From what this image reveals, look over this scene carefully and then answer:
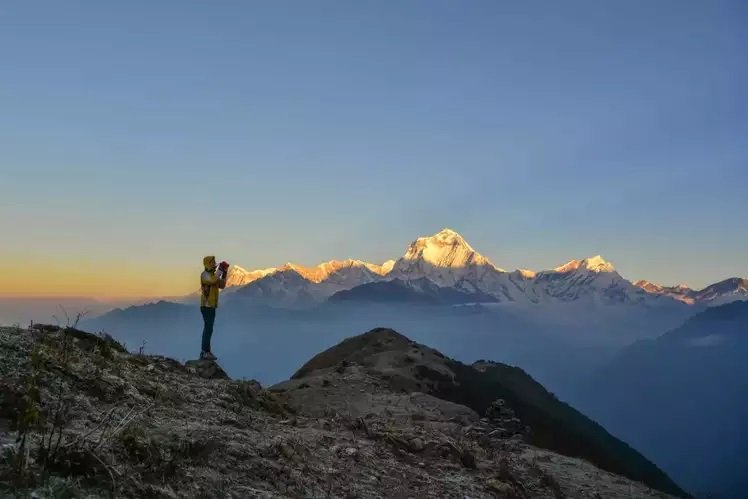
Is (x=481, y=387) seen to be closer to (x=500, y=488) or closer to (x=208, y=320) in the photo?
(x=208, y=320)

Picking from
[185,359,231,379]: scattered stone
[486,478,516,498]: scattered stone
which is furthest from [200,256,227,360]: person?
[486,478,516,498]: scattered stone

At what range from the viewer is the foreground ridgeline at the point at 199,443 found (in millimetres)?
6496

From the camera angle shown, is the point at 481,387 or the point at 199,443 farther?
the point at 481,387

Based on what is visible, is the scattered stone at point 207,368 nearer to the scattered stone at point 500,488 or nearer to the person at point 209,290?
the person at point 209,290

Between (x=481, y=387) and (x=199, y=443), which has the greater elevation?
(x=199, y=443)

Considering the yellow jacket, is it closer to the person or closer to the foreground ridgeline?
the person

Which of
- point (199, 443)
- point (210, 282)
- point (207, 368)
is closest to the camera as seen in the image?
point (199, 443)

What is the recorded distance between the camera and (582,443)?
4491cm

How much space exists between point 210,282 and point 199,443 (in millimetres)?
11732

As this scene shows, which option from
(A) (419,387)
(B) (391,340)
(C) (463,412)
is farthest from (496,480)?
(B) (391,340)

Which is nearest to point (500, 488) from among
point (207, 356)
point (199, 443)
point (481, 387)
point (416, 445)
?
point (416, 445)

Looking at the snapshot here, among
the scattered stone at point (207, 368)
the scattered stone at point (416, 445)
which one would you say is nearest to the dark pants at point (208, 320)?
the scattered stone at point (207, 368)

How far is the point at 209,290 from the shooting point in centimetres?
1997

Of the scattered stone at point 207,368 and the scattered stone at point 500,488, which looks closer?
the scattered stone at point 500,488
